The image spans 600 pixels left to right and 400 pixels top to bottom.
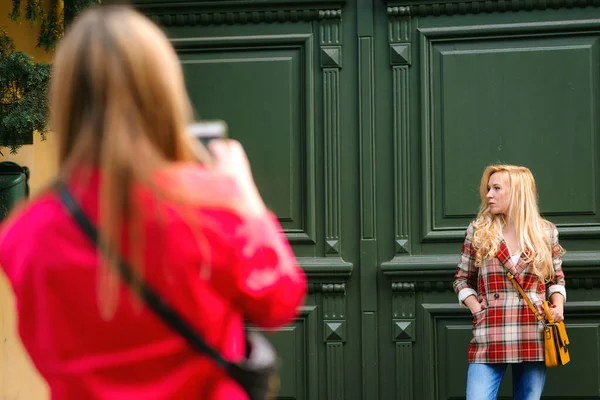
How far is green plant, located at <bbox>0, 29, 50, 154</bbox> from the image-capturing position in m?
5.41

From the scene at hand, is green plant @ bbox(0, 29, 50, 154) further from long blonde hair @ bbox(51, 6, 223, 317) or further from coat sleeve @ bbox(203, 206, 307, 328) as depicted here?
coat sleeve @ bbox(203, 206, 307, 328)

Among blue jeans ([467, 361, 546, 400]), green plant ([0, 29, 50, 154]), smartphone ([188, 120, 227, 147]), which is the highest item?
green plant ([0, 29, 50, 154])

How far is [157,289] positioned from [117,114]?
0.36m

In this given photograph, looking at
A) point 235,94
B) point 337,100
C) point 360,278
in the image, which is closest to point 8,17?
point 235,94

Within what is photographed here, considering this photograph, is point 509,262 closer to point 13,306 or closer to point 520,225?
point 520,225

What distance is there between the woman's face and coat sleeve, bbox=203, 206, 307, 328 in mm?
3955

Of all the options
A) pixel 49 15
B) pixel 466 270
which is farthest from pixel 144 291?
pixel 49 15

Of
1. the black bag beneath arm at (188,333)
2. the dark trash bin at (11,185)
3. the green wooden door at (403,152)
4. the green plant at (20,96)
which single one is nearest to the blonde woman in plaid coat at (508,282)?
the green wooden door at (403,152)

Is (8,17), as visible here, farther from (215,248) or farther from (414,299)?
(215,248)

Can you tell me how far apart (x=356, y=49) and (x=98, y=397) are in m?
4.94

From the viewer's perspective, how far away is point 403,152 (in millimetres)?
6508

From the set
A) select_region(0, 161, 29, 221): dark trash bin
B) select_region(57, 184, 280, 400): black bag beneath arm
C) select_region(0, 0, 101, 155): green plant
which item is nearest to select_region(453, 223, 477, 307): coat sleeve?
select_region(0, 0, 101, 155): green plant

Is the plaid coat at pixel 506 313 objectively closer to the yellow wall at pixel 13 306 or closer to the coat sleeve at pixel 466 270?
the coat sleeve at pixel 466 270

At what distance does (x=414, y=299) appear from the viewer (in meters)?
6.48
